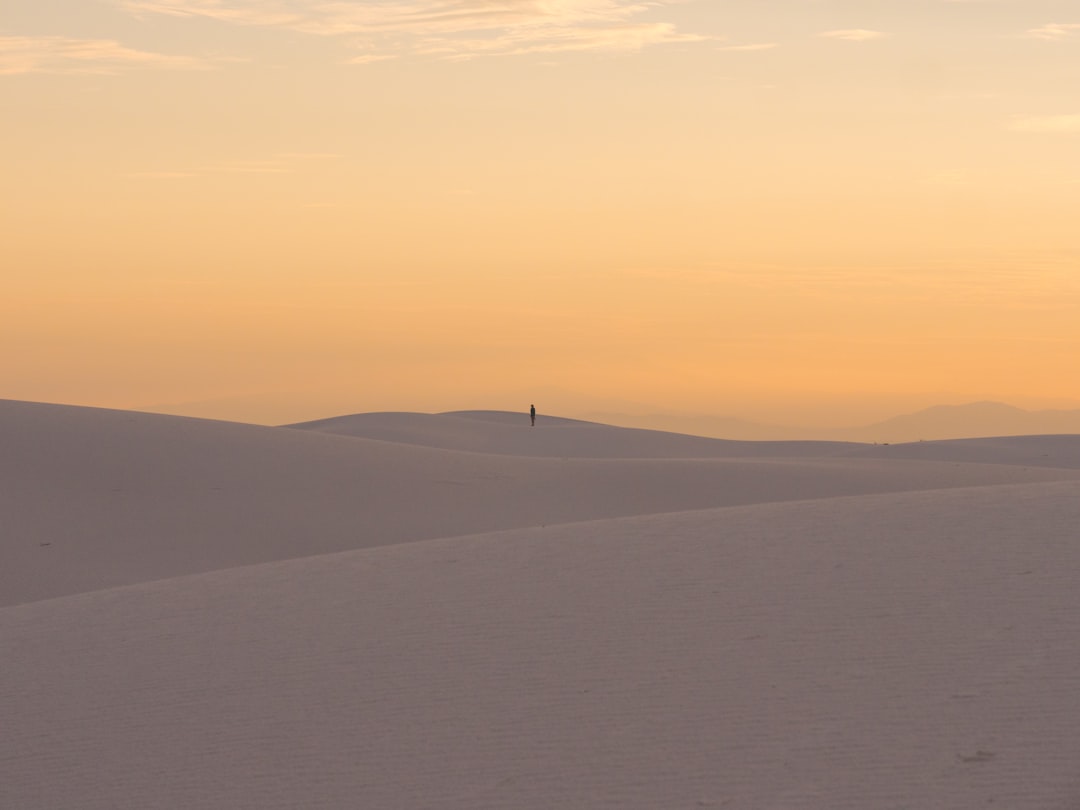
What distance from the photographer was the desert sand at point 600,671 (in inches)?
233


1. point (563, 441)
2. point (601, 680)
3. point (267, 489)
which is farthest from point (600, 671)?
point (563, 441)

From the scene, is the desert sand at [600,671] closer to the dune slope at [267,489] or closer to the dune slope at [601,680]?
the dune slope at [601,680]

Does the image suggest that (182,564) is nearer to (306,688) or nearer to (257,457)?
(257,457)

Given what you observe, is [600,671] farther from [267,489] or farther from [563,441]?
[563,441]

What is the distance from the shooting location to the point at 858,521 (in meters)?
10.3

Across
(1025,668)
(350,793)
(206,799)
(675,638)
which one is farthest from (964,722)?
(206,799)

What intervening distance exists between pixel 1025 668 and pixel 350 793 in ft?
11.2

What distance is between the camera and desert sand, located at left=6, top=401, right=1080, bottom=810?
5914 mm

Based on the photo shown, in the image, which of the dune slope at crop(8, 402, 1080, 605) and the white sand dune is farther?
the white sand dune

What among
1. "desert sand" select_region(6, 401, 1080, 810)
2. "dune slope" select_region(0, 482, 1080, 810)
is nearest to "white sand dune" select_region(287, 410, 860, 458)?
"desert sand" select_region(6, 401, 1080, 810)

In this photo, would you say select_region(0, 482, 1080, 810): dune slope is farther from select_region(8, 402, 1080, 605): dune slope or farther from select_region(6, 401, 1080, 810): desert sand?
select_region(8, 402, 1080, 605): dune slope

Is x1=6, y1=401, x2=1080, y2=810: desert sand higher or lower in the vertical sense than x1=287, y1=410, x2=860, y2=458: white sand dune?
lower

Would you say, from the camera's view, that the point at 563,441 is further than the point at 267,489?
Yes

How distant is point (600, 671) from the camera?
23.6 ft
